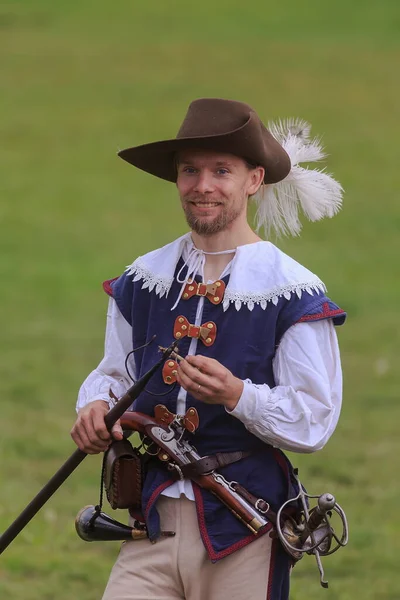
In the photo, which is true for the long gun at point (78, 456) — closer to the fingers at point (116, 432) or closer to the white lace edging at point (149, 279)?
the fingers at point (116, 432)

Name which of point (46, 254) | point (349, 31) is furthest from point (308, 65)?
point (46, 254)

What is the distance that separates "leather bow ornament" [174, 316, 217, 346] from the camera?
392 cm

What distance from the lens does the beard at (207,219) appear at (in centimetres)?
397

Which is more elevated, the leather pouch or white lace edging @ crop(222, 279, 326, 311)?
white lace edging @ crop(222, 279, 326, 311)

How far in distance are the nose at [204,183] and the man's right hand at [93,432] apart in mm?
705

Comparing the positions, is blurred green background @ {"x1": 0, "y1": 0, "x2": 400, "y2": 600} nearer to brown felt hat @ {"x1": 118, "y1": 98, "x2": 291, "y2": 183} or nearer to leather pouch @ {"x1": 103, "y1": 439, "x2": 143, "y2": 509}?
leather pouch @ {"x1": 103, "y1": 439, "x2": 143, "y2": 509}

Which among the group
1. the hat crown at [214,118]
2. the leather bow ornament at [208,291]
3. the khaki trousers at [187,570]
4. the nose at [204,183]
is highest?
the hat crown at [214,118]

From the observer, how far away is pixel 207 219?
156 inches

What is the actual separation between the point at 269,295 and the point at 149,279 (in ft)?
1.37

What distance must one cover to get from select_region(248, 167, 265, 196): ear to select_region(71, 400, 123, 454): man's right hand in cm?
80

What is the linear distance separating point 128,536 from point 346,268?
11.0 m

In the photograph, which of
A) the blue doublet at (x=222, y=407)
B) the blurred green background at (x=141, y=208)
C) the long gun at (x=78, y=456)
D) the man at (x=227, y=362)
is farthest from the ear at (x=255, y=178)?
the blurred green background at (x=141, y=208)

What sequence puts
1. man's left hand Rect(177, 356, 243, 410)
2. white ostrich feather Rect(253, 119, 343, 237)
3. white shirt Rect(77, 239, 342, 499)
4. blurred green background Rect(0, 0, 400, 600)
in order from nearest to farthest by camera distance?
man's left hand Rect(177, 356, 243, 410) < white shirt Rect(77, 239, 342, 499) < white ostrich feather Rect(253, 119, 343, 237) < blurred green background Rect(0, 0, 400, 600)

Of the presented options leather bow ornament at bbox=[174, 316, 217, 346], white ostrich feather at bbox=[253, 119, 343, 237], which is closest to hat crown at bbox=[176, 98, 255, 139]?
white ostrich feather at bbox=[253, 119, 343, 237]
